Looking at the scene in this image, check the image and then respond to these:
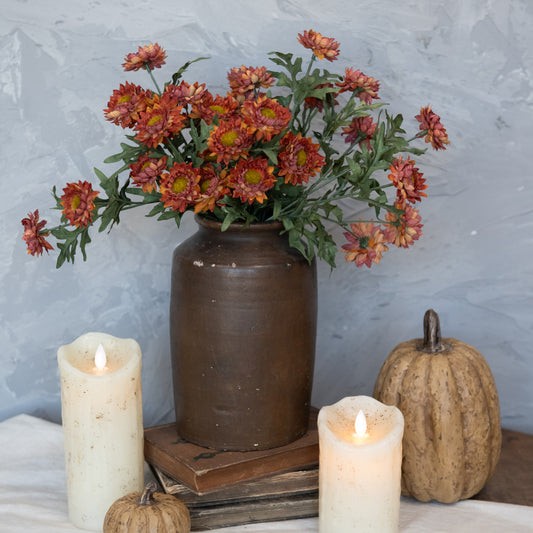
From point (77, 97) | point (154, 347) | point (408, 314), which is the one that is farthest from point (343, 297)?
point (77, 97)

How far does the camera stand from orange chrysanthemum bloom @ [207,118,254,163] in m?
0.79

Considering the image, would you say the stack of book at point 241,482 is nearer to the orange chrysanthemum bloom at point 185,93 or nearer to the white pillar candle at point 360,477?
the white pillar candle at point 360,477

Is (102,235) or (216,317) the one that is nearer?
(216,317)

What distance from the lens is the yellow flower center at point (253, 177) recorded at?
2.67 ft

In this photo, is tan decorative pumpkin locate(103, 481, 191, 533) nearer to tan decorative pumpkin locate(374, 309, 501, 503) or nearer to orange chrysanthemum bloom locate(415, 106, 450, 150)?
tan decorative pumpkin locate(374, 309, 501, 503)

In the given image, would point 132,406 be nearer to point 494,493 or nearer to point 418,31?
point 494,493

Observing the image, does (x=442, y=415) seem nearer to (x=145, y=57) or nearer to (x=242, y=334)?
(x=242, y=334)

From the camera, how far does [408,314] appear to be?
3.94 feet

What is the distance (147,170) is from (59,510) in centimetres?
48

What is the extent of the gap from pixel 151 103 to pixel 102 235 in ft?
1.20

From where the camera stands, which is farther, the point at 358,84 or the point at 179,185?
the point at 358,84

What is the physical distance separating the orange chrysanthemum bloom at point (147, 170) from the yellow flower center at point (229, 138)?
8 cm

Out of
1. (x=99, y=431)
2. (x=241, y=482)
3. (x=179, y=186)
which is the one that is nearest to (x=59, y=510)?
(x=99, y=431)

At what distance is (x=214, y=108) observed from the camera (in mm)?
869
